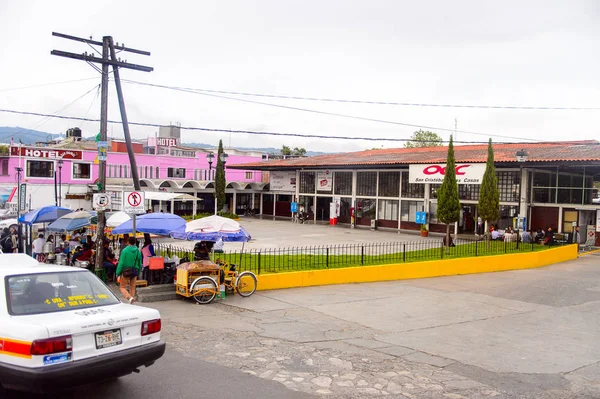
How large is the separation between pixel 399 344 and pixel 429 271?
9.41m

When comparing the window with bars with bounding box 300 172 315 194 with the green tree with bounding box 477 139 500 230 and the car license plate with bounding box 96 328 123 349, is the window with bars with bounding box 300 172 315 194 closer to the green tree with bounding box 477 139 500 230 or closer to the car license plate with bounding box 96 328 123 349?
the green tree with bounding box 477 139 500 230

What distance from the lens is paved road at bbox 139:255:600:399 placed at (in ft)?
24.4

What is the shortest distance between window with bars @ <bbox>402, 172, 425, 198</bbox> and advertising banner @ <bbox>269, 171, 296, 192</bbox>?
11.6 m

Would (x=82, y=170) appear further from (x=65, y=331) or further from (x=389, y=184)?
(x=65, y=331)

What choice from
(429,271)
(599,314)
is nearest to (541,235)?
(429,271)

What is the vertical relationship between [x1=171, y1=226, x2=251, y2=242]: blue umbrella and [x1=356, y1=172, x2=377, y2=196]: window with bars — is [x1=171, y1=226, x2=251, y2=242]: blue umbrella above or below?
below

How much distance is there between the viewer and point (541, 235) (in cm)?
2823

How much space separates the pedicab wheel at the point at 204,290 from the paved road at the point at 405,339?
14.9 inches

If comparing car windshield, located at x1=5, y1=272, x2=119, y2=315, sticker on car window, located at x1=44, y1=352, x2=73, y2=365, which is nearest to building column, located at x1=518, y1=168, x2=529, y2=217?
car windshield, located at x1=5, y1=272, x2=119, y2=315

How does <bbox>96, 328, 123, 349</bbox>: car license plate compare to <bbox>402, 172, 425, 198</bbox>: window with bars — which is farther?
<bbox>402, 172, 425, 198</bbox>: window with bars

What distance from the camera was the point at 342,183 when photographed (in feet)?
135

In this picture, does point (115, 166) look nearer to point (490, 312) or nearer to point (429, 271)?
point (429, 271)

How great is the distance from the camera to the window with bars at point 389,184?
122 ft

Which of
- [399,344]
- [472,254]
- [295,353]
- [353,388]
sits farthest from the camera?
[472,254]
